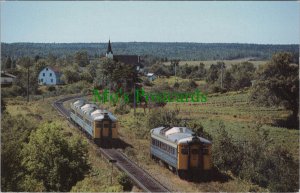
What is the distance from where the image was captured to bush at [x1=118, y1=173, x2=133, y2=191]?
23.1 meters

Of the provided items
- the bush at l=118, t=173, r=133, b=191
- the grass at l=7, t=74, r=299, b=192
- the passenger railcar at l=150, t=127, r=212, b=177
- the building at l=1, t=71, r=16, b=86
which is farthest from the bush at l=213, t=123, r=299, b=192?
Answer: the building at l=1, t=71, r=16, b=86

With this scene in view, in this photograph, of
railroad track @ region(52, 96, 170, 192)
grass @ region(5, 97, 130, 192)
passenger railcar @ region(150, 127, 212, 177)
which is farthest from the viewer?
passenger railcar @ region(150, 127, 212, 177)

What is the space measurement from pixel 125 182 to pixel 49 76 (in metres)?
33.5

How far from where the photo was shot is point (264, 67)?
49.1 meters

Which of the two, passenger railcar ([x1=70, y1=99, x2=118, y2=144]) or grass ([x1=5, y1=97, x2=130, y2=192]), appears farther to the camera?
passenger railcar ([x1=70, y1=99, x2=118, y2=144])

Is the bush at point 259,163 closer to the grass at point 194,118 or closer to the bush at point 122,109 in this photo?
the grass at point 194,118

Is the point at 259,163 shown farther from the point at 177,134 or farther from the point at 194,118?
the point at 194,118

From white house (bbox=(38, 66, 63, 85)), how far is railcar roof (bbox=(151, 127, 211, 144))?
26.9m

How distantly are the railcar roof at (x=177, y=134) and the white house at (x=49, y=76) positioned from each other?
26895mm

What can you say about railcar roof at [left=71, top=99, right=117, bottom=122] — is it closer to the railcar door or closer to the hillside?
the hillside

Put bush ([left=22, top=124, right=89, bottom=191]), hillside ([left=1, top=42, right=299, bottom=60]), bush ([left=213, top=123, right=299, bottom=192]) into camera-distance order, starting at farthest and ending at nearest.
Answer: hillside ([left=1, top=42, right=299, bottom=60])
bush ([left=213, top=123, right=299, bottom=192])
bush ([left=22, top=124, right=89, bottom=191])

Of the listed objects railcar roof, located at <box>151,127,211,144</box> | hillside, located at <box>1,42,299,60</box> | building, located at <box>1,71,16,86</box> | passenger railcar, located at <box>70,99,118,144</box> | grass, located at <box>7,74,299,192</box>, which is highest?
hillside, located at <box>1,42,299,60</box>

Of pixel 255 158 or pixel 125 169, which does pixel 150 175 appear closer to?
pixel 125 169

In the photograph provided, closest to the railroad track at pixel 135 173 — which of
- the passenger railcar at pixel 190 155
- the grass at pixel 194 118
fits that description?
the grass at pixel 194 118
